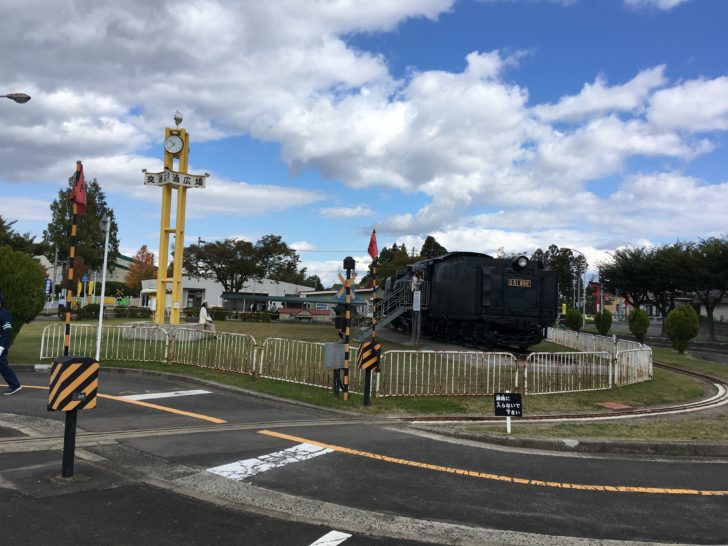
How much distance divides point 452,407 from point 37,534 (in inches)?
272

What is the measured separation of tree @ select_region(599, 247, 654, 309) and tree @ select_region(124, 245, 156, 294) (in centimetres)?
6165

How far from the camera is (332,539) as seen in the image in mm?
4004

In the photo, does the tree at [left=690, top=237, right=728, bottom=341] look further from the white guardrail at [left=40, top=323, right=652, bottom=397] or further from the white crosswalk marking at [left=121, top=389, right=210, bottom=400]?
the white crosswalk marking at [left=121, top=389, right=210, bottom=400]

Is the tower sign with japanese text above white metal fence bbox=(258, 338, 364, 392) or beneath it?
above

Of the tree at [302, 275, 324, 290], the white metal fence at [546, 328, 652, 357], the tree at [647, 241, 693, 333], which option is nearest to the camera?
the white metal fence at [546, 328, 652, 357]

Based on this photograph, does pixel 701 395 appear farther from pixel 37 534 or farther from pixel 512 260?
pixel 37 534

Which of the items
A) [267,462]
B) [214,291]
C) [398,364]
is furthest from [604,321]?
[214,291]

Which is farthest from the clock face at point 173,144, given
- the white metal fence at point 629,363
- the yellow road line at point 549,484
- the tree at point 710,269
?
the tree at point 710,269

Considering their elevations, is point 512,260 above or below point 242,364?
above

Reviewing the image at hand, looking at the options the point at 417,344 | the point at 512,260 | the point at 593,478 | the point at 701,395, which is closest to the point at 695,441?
the point at 593,478

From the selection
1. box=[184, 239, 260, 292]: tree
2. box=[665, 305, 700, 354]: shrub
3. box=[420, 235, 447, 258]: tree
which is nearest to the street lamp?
box=[665, 305, 700, 354]: shrub

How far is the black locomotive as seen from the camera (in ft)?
58.9

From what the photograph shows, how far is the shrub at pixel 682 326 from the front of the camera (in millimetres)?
25516

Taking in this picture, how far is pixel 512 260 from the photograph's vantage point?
18.7 metres
